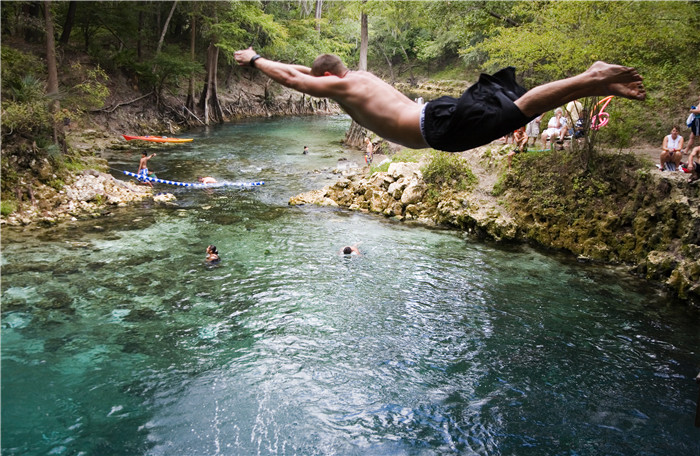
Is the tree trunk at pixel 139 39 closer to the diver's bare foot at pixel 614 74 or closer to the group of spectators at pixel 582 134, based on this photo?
the group of spectators at pixel 582 134

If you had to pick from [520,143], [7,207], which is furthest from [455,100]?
[7,207]

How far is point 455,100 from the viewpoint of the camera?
3.92 metres

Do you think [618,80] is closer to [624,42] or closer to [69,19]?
[624,42]

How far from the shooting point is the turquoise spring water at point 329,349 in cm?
621

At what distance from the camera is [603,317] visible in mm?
9188

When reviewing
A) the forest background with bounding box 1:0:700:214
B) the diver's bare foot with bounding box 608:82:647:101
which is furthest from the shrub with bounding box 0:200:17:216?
the diver's bare foot with bounding box 608:82:647:101

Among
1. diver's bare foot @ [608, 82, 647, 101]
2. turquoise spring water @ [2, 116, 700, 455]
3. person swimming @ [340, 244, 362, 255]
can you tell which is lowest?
turquoise spring water @ [2, 116, 700, 455]

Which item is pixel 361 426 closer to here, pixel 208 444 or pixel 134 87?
pixel 208 444

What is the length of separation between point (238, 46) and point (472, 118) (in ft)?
99.1

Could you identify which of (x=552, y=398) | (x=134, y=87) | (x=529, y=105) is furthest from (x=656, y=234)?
(x=134, y=87)

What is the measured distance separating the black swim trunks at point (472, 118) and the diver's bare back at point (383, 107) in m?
0.11

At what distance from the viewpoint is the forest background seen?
444 inches

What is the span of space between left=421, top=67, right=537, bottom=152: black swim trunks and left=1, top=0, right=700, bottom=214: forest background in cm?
473

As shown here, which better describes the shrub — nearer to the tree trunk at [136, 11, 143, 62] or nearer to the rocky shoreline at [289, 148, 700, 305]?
the rocky shoreline at [289, 148, 700, 305]
